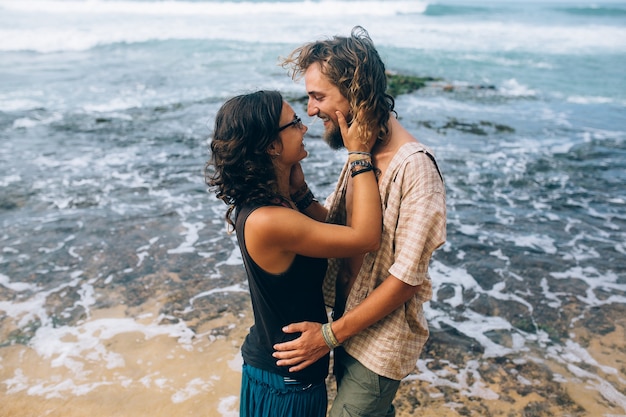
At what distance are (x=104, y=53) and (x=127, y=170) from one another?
16852 millimetres

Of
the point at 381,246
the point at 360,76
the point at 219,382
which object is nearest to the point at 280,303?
the point at 381,246

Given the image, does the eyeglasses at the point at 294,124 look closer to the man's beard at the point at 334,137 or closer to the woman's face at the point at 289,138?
the woman's face at the point at 289,138

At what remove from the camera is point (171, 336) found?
5.09 meters

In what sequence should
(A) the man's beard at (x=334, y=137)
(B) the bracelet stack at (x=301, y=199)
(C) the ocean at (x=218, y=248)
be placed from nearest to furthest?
1. (A) the man's beard at (x=334, y=137)
2. (B) the bracelet stack at (x=301, y=199)
3. (C) the ocean at (x=218, y=248)

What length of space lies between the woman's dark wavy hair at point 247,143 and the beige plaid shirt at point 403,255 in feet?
1.82

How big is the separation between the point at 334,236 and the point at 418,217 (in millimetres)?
371

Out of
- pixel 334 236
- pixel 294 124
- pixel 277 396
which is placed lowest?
pixel 277 396

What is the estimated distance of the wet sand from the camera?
416 centimetres

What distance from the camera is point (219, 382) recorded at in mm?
4465

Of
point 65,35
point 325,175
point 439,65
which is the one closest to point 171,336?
point 325,175

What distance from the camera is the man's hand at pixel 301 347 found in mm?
2512

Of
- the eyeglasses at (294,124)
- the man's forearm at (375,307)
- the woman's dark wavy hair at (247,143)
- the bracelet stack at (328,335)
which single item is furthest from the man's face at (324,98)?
the bracelet stack at (328,335)

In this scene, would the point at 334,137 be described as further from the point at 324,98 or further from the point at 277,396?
the point at 277,396

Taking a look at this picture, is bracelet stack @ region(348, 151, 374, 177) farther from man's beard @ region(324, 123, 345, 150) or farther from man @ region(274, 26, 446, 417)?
man's beard @ region(324, 123, 345, 150)
